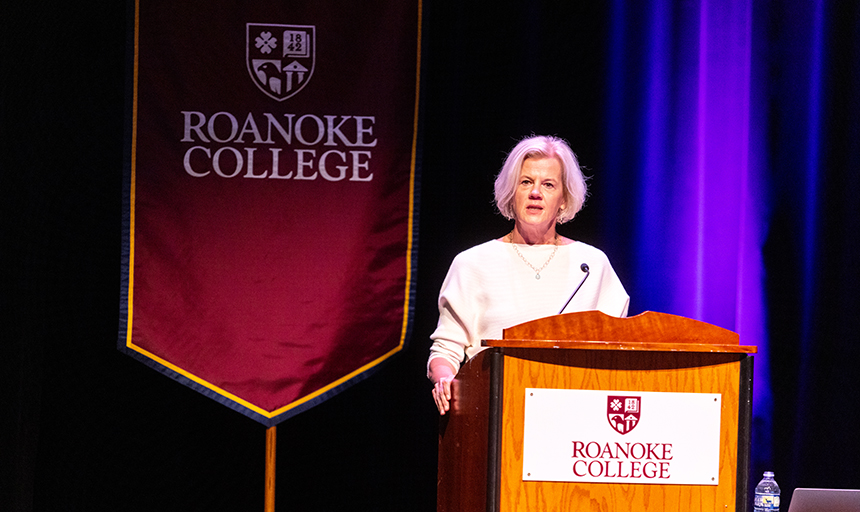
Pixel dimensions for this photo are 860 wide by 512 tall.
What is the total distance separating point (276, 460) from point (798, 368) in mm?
1994

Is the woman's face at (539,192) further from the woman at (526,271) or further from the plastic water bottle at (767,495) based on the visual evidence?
the plastic water bottle at (767,495)

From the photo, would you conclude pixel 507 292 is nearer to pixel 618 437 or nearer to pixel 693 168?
pixel 618 437

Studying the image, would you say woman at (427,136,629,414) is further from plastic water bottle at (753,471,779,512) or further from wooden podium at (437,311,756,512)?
plastic water bottle at (753,471,779,512)

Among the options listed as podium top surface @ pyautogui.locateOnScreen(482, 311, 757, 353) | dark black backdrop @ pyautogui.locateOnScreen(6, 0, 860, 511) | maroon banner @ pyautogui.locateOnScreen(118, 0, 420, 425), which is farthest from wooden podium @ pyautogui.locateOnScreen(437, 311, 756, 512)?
dark black backdrop @ pyautogui.locateOnScreen(6, 0, 860, 511)

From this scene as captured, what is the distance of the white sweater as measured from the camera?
2240 millimetres

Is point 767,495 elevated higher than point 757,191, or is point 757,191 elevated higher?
point 757,191

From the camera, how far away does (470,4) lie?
3.07m

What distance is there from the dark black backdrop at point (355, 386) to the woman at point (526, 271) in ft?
2.16

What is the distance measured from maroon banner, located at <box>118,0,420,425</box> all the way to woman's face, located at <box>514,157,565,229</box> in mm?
650

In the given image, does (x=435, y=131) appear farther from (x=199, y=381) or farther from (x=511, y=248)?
(x=199, y=381)

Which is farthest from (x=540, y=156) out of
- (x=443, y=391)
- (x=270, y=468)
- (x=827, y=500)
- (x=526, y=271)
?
(x=270, y=468)

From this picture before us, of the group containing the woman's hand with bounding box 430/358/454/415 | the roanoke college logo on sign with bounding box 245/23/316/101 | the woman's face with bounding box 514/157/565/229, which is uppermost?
the roanoke college logo on sign with bounding box 245/23/316/101

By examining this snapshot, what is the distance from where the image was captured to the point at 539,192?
2348 millimetres

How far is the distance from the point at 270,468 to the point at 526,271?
1204 millimetres
